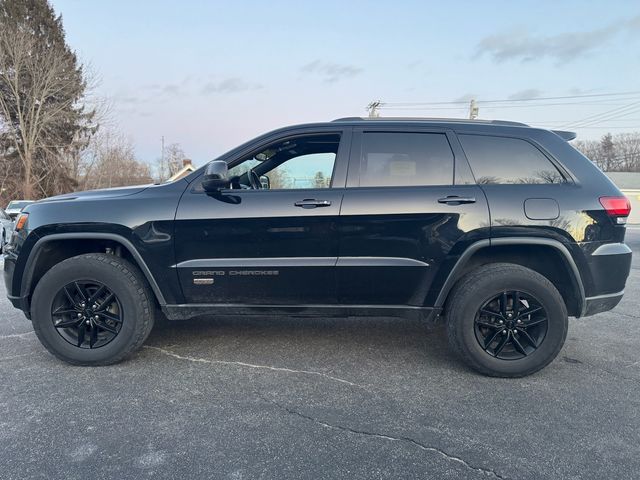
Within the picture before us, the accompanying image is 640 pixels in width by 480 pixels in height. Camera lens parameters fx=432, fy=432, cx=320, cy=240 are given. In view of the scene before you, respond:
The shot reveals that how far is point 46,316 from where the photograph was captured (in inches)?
132

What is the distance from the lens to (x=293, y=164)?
12.8 ft

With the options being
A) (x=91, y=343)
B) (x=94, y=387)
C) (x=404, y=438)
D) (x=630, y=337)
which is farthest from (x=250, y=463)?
(x=630, y=337)

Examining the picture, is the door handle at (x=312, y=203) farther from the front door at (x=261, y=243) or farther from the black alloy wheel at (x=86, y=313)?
the black alloy wheel at (x=86, y=313)

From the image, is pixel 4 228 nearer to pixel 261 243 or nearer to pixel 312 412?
pixel 261 243

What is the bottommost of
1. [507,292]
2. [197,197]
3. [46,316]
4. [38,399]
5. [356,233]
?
[38,399]

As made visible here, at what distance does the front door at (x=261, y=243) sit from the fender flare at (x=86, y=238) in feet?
0.76

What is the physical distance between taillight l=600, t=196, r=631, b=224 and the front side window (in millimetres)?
2059

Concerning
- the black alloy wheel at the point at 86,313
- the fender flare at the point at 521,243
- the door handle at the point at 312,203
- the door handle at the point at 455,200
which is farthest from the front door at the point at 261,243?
the fender flare at the point at 521,243

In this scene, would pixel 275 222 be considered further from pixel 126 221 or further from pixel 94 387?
pixel 94 387

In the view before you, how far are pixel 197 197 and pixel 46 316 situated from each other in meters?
1.50

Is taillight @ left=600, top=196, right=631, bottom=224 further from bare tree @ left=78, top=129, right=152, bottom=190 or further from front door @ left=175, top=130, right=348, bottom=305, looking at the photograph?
bare tree @ left=78, top=129, right=152, bottom=190

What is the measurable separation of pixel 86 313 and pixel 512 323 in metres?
3.27

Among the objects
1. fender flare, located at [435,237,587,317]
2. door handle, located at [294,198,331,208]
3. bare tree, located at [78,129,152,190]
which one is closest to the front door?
door handle, located at [294,198,331,208]

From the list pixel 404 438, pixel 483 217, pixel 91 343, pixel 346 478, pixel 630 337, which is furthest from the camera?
pixel 630 337
